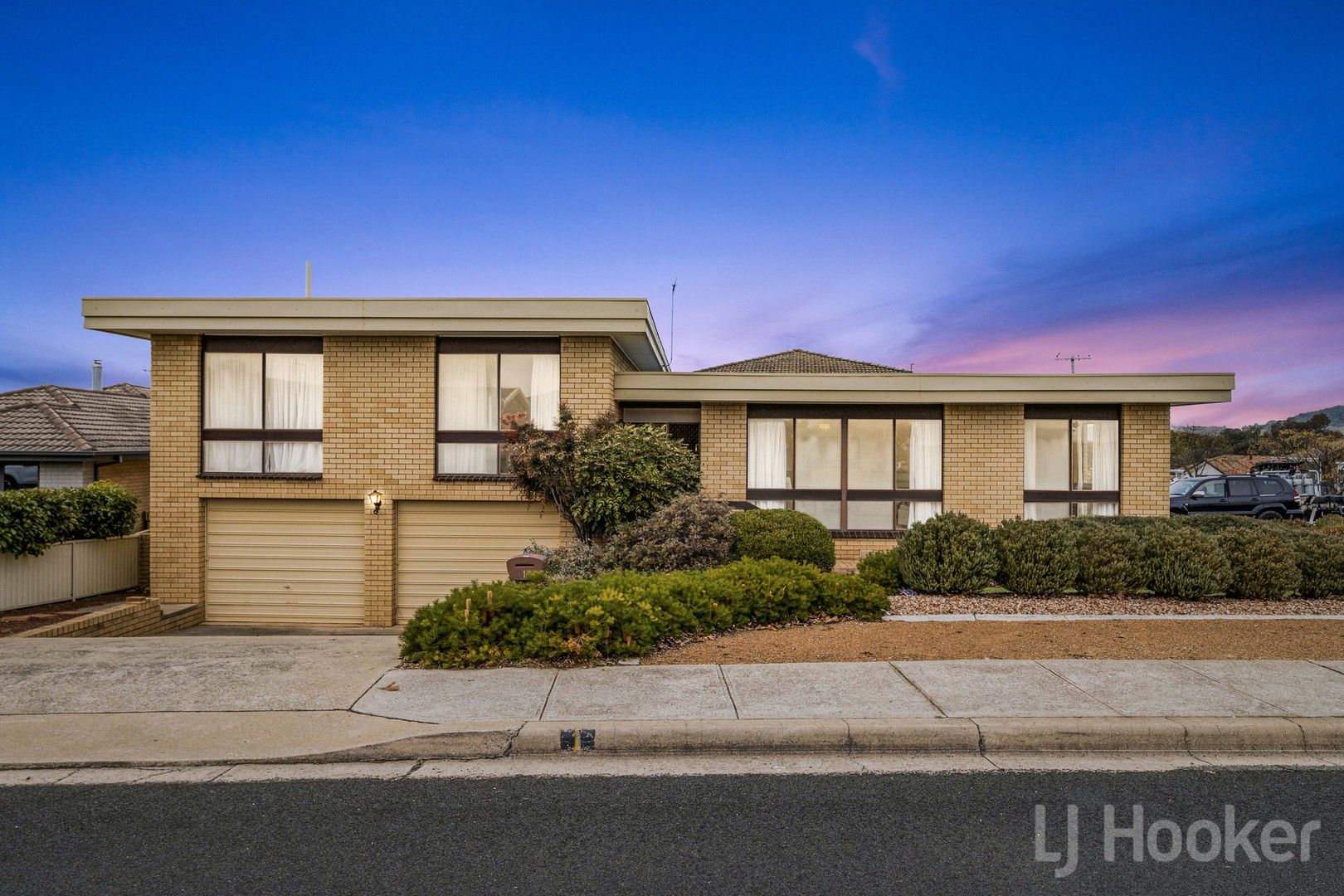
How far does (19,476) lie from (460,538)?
12.0 m

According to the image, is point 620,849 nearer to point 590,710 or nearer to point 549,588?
point 590,710

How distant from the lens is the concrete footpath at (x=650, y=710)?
556cm

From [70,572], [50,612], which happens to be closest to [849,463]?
[50,612]

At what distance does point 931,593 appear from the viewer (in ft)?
34.8

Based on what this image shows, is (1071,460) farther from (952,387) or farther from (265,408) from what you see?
(265,408)

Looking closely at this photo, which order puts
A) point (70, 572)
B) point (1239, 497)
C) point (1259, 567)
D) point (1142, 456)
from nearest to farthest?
point (1259, 567), point (70, 572), point (1142, 456), point (1239, 497)

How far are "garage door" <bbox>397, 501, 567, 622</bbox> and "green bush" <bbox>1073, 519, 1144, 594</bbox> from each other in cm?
837

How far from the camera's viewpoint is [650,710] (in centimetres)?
607

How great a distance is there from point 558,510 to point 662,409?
303 cm

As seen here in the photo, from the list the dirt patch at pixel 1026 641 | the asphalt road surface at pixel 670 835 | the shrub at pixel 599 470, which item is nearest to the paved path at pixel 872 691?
the dirt patch at pixel 1026 641

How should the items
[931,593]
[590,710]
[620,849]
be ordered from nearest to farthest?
[620,849] < [590,710] < [931,593]

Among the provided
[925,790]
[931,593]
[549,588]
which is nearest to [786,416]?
[931,593]

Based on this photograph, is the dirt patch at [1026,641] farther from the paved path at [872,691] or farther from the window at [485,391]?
the window at [485,391]

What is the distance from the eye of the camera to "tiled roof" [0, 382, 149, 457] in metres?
18.0
